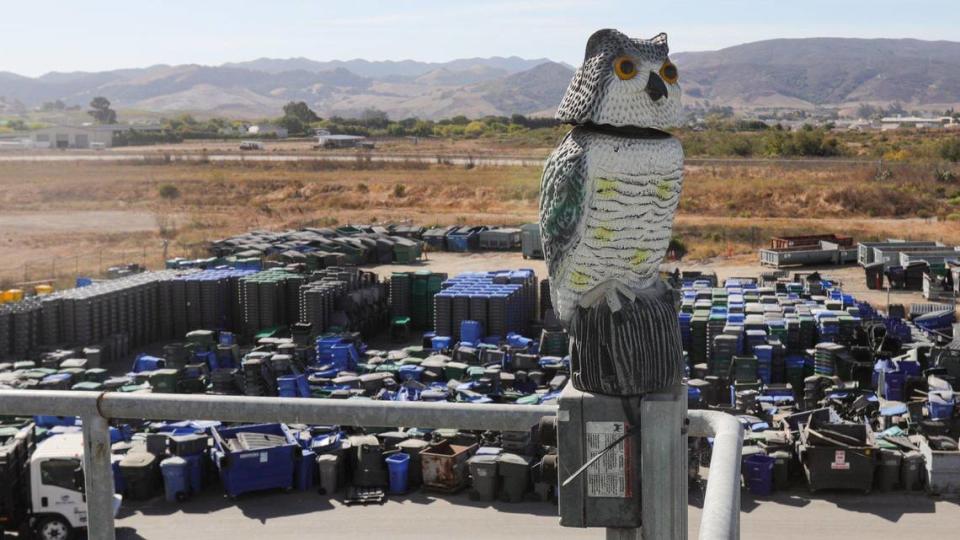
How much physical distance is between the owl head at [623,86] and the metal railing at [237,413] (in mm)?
1266

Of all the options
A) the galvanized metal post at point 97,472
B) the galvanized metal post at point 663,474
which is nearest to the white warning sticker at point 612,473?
the galvanized metal post at point 663,474

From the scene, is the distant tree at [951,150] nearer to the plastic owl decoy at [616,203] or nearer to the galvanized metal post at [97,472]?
the plastic owl decoy at [616,203]

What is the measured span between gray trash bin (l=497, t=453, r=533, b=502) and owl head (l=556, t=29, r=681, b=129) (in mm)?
14520

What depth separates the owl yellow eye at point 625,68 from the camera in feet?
15.8

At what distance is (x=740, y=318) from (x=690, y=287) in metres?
5.83

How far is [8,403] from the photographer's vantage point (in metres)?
5.10

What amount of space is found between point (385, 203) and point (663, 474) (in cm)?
6921

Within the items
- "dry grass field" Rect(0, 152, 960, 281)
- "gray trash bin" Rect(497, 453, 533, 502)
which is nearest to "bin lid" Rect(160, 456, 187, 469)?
"gray trash bin" Rect(497, 453, 533, 502)

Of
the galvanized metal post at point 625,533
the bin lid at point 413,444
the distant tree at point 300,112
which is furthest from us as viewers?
the distant tree at point 300,112

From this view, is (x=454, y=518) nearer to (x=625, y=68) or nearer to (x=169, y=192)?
(x=625, y=68)

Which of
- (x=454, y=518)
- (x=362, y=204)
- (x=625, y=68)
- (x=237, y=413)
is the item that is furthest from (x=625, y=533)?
(x=362, y=204)

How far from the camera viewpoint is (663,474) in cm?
432

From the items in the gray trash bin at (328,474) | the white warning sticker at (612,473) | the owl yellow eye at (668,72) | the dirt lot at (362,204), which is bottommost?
the gray trash bin at (328,474)

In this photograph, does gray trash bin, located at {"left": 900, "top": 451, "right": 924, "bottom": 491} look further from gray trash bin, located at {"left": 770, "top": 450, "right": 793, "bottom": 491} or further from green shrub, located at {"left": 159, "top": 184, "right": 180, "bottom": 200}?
green shrub, located at {"left": 159, "top": 184, "right": 180, "bottom": 200}
